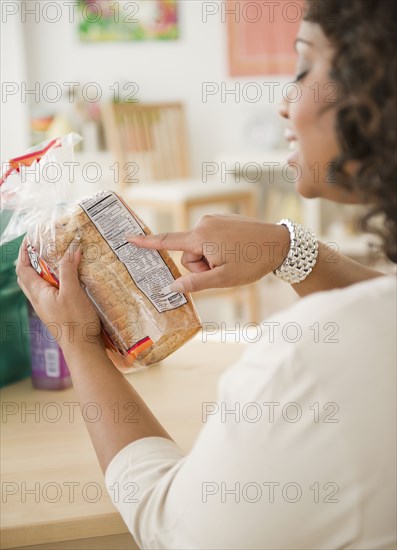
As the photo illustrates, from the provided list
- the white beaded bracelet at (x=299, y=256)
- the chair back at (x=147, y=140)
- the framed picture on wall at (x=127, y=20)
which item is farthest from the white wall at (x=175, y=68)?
the white beaded bracelet at (x=299, y=256)

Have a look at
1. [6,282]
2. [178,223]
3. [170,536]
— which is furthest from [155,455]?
[178,223]

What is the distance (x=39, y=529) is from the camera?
0.81 meters

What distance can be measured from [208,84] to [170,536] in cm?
325

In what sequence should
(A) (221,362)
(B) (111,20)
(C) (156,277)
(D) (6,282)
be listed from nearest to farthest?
(C) (156,277) < (D) (6,282) < (A) (221,362) < (B) (111,20)

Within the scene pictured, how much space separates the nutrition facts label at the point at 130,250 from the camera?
0.89 metres

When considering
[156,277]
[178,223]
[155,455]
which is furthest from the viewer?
[178,223]

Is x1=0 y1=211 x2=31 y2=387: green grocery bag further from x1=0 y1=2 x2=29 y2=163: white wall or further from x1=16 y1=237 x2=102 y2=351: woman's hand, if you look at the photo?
x1=0 y1=2 x2=29 y2=163: white wall

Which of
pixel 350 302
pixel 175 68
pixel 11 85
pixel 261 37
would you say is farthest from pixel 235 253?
pixel 261 37

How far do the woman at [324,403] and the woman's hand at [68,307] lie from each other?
0.19 m

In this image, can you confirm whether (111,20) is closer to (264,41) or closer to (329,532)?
(264,41)

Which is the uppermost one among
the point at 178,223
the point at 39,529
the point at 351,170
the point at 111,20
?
the point at 111,20

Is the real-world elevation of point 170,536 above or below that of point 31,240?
Result: below

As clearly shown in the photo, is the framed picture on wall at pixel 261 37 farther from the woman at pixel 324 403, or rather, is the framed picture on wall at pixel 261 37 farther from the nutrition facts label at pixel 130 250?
the woman at pixel 324 403

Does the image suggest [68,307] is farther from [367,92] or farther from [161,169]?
[161,169]
